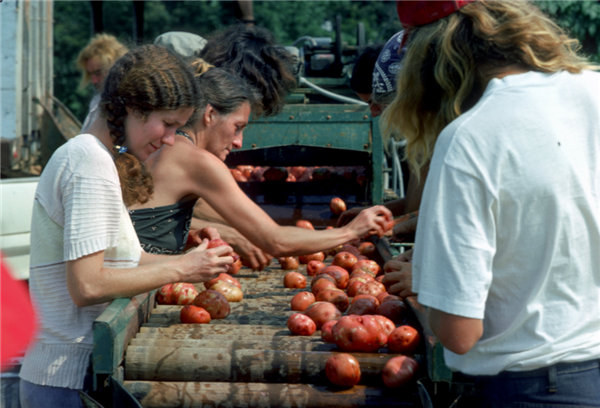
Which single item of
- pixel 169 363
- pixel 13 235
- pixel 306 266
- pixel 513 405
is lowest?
pixel 13 235

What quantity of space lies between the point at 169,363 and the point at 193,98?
3.38ft

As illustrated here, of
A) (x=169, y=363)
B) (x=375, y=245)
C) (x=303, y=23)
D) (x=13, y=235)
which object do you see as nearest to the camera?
(x=169, y=363)

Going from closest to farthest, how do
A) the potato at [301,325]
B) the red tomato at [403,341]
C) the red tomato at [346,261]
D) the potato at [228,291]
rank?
the red tomato at [403,341]
the potato at [301,325]
the potato at [228,291]
the red tomato at [346,261]

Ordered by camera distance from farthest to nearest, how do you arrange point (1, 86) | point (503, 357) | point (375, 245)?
point (1, 86) < point (375, 245) < point (503, 357)

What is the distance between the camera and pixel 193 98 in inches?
90.7

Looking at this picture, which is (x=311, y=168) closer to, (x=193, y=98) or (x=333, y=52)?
(x=333, y=52)

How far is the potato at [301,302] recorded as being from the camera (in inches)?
116

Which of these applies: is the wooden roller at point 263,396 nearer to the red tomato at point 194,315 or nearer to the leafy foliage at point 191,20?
the red tomato at point 194,315

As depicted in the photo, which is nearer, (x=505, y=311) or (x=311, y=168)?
(x=505, y=311)

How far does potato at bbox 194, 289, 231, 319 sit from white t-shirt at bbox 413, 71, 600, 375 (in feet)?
4.85

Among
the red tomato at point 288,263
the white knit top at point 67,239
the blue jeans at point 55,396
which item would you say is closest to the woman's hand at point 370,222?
the red tomato at point 288,263

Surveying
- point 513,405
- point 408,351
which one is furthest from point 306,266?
point 513,405

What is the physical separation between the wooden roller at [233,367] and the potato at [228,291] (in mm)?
823

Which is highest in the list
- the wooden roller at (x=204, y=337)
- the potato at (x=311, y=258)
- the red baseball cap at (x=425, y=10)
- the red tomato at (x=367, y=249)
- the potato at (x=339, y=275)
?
the red baseball cap at (x=425, y=10)
